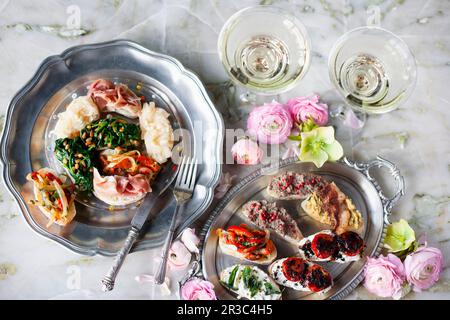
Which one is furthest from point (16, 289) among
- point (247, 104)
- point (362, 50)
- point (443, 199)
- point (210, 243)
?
point (443, 199)

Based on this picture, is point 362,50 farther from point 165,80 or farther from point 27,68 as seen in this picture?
point 27,68

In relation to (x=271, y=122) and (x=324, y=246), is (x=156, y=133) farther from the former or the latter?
(x=324, y=246)

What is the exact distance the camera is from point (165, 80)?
2812 millimetres

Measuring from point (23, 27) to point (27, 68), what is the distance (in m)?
0.24

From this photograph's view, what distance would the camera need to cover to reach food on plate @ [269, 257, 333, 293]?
8.89ft

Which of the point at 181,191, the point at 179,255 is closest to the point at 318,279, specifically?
the point at 179,255

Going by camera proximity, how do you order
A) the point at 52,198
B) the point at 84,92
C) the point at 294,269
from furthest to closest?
1. the point at 84,92
2. the point at 294,269
3. the point at 52,198

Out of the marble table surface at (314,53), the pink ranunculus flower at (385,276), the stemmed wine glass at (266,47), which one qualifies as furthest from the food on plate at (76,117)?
the pink ranunculus flower at (385,276)

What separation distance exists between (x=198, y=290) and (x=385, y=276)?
0.98 meters

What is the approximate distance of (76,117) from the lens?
2.70m

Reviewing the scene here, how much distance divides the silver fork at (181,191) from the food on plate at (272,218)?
0.32 m

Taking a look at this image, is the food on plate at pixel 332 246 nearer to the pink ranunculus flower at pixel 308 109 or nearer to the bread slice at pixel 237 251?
the bread slice at pixel 237 251

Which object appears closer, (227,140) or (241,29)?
(241,29)

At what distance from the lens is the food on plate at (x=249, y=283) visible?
2691mm
